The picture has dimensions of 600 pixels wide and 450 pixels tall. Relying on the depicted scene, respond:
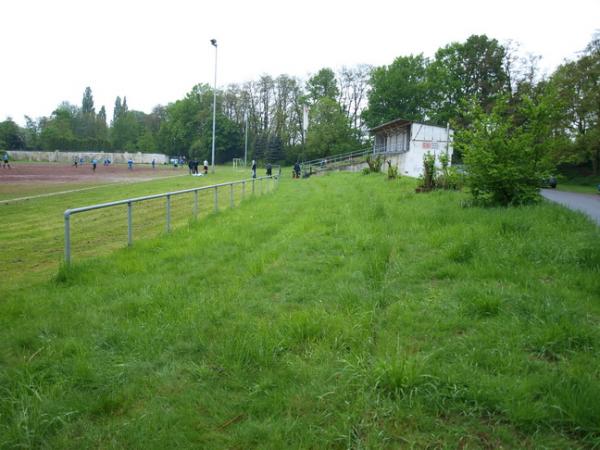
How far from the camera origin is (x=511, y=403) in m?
2.74

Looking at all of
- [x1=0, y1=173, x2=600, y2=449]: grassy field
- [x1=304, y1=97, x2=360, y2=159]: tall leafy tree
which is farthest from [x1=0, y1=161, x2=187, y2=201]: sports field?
[x1=304, y1=97, x2=360, y2=159]: tall leafy tree

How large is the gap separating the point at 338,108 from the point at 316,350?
7143 cm

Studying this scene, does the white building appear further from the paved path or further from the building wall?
the paved path

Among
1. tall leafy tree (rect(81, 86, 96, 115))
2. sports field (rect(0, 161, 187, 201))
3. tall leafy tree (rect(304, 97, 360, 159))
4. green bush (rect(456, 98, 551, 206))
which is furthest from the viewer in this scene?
tall leafy tree (rect(81, 86, 96, 115))

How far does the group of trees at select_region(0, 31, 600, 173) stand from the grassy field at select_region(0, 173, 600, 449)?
3545 centimetres

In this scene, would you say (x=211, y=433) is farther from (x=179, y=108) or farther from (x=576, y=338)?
(x=179, y=108)

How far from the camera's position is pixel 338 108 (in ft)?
236

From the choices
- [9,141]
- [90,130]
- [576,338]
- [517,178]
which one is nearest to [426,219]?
[517,178]

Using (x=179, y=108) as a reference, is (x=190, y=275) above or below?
below

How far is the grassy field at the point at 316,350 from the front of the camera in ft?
8.61

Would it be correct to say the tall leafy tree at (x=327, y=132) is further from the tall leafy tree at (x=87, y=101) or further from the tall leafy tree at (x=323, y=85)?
the tall leafy tree at (x=87, y=101)

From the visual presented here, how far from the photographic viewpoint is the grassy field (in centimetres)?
262

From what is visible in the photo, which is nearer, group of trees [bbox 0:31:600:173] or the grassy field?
the grassy field

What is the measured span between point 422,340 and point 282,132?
3170 inches
